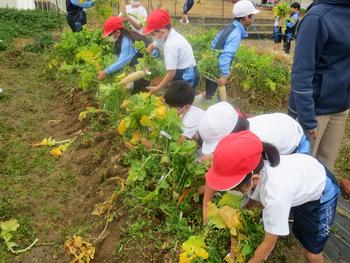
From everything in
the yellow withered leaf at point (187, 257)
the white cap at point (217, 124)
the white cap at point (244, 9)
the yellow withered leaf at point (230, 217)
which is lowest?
the yellow withered leaf at point (187, 257)

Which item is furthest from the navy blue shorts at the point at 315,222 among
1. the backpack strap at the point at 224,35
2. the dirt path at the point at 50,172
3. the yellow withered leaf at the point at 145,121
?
the backpack strap at the point at 224,35

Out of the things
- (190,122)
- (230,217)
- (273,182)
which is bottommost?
(230,217)

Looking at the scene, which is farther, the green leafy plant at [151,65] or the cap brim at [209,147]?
the green leafy plant at [151,65]

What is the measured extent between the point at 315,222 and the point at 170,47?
2538 millimetres

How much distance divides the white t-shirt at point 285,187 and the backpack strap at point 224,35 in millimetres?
2709

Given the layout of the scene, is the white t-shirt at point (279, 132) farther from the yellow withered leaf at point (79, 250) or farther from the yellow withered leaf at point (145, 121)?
the yellow withered leaf at point (79, 250)

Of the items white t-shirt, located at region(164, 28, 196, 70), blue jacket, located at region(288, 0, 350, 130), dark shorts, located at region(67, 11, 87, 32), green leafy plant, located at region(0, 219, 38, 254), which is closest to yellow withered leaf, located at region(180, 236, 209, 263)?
blue jacket, located at region(288, 0, 350, 130)

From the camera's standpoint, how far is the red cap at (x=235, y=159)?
2020mm

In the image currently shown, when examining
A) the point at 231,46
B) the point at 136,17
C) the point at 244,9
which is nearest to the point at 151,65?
the point at 231,46

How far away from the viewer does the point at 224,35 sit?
4.88m

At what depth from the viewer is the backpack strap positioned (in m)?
4.78

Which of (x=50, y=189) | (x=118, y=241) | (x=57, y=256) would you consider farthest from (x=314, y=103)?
(x=50, y=189)

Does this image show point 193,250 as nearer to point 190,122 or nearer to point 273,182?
point 273,182

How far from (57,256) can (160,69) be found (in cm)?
272
